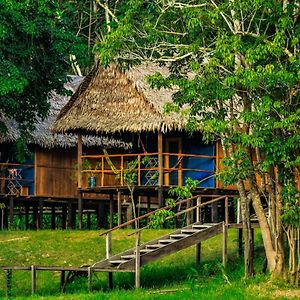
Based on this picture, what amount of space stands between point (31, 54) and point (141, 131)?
4073mm

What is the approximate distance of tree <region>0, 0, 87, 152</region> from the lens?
2505 cm

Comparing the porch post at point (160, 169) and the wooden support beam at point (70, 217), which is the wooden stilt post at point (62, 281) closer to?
the porch post at point (160, 169)

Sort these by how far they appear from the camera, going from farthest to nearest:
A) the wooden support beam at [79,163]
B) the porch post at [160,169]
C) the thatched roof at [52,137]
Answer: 1. the thatched roof at [52,137]
2. the wooden support beam at [79,163]
3. the porch post at [160,169]

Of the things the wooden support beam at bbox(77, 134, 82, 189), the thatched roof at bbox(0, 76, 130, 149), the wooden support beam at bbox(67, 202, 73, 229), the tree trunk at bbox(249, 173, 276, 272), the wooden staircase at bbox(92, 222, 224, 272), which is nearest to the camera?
the tree trunk at bbox(249, 173, 276, 272)

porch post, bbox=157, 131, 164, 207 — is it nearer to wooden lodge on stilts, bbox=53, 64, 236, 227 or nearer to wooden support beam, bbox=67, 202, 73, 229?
wooden lodge on stilts, bbox=53, 64, 236, 227

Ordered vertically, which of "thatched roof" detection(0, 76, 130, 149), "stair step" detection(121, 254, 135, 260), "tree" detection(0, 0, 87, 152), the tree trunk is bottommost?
"stair step" detection(121, 254, 135, 260)

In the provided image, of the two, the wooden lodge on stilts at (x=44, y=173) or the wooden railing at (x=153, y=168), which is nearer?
the wooden railing at (x=153, y=168)

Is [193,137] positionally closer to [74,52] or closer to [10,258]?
[74,52]

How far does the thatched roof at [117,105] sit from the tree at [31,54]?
67.0 inches

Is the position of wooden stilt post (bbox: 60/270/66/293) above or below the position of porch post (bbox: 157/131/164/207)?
below

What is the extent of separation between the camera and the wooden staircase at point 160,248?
21.9 metres

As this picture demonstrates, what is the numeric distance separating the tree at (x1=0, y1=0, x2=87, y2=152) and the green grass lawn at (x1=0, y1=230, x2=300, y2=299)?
10.8 ft

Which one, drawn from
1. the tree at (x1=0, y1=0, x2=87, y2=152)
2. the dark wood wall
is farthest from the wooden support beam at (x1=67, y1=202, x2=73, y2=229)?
the tree at (x1=0, y1=0, x2=87, y2=152)

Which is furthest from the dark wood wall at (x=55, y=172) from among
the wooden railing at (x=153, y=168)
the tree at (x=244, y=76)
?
the tree at (x=244, y=76)
